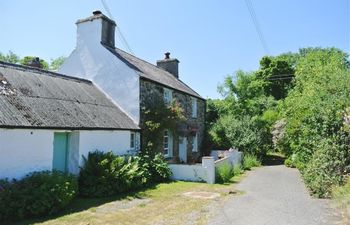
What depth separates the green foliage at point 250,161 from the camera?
75.1 feet

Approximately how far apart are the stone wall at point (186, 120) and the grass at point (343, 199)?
1026cm

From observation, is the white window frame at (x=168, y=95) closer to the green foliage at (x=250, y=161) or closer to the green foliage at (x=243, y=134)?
the green foliage at (x=250, y=161)

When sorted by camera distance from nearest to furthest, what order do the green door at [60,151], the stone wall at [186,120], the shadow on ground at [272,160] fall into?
the green door at [60,151] → the stone wall at [186,120] → the shadow on ground at [272,160]

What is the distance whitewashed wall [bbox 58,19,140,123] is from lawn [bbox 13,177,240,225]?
5916 millimetres

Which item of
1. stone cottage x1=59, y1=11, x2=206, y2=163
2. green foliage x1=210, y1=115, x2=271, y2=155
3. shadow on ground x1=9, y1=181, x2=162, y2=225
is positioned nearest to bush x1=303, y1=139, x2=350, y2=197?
shadow on ground x1=9, y1=181, x2=162, y2=225

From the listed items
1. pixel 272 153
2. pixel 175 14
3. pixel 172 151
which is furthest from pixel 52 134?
pixel 272 153

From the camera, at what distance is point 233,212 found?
9.92 m

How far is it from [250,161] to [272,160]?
5583mm

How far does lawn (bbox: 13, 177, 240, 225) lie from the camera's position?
9000 millimetres

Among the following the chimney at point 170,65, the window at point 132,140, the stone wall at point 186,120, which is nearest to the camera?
the window at point 132,140

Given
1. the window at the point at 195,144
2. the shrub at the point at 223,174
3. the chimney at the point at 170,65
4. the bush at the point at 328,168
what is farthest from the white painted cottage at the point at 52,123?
the chimney at the point at 170,65

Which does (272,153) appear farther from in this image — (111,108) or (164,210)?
(164,210)

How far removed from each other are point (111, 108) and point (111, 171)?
517 centimetres

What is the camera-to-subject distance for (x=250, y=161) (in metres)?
23.7
